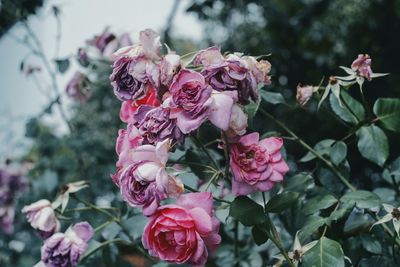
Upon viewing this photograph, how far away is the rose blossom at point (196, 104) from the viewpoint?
2.17ft

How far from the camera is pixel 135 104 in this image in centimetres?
77

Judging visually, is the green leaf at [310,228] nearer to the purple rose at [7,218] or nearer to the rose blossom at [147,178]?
the rose blossom at [147,178]

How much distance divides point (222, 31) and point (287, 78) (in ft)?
1.95

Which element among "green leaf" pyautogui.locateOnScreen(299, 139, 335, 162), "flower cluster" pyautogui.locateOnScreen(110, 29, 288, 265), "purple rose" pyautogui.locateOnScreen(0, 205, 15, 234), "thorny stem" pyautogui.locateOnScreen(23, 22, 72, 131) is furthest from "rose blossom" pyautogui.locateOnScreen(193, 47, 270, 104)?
"purple rose" pyautogui.locateOnScreen(0, 205, 15, 234)

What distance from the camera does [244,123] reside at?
692mm

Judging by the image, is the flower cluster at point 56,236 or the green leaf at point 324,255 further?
the flower cluster at point 56,236

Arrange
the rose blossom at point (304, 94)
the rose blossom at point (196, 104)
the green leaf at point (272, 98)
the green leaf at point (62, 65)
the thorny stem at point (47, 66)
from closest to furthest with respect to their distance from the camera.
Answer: the rose blossom at point (196, 104) → the rose blossom at point (304, 94) → the green leaf at point (272, 98) → the green leaf at point (62, 65) → the thorny stem at point (47, 66)

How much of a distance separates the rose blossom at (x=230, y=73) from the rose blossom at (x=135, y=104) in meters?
0.09

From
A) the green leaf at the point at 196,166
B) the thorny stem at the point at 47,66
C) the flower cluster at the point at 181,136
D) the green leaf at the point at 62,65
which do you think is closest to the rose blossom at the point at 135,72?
the flower cluster at the point at 181,136

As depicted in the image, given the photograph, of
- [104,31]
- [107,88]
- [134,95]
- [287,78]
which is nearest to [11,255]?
[107,88]

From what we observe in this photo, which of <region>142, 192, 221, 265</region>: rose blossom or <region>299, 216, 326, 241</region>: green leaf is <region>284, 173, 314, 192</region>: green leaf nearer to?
<region>299, 216, 326, 241</region>: green leaf

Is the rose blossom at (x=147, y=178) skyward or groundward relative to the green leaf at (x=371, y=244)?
skyward

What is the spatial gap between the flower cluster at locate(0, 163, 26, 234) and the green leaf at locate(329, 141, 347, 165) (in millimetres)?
1207

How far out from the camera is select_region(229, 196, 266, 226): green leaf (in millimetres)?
737
